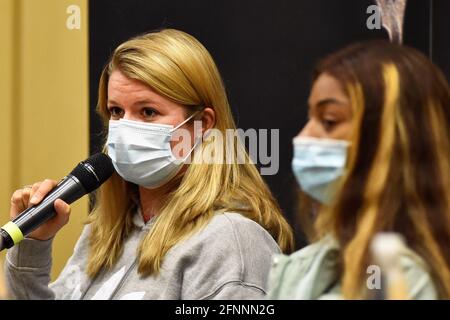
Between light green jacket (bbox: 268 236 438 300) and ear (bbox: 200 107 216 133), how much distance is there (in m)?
0.57

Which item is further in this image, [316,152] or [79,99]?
[79,99]

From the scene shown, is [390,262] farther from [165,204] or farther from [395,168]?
[165,204]

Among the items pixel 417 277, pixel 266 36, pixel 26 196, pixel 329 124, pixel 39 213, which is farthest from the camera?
pixel 266 36

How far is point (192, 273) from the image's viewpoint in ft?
5.90

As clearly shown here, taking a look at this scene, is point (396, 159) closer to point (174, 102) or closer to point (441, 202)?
point (441, 202)

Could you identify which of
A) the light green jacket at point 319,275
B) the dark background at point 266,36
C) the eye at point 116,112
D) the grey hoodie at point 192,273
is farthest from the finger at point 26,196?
the light green jacket at point 319,275

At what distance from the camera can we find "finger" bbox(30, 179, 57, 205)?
5.84ft

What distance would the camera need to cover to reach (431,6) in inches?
80.9

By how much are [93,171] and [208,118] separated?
31 centimetres

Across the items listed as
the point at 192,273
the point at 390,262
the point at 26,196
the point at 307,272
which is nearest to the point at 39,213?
the point at 26,196

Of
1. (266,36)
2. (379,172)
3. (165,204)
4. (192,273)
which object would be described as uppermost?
(266,36)

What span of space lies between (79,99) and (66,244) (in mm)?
374
